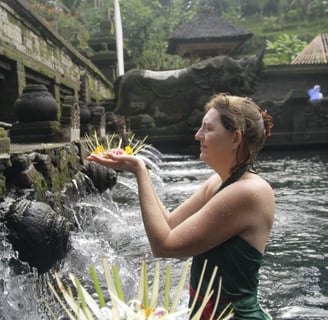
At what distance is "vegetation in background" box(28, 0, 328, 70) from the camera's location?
34.4 m

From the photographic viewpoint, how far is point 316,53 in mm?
26438

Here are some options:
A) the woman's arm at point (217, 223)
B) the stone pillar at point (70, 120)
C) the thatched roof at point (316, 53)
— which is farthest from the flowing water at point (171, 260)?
the thatched roof at point (316, 53)

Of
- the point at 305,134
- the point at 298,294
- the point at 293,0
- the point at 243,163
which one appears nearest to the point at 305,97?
the point at 305,134

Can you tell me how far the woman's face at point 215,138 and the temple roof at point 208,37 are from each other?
2579cm

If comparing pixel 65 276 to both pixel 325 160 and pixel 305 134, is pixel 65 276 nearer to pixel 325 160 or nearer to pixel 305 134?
pixel 325 160

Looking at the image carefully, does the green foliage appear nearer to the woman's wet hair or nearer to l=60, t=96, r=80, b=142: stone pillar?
l=60, t=96, r=80, b=142: stone pillar

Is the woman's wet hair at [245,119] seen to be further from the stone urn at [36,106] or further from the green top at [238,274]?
the stone urn at [36,106]

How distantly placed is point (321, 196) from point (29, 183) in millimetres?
5551

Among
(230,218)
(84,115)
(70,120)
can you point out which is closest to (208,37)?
(84,115)

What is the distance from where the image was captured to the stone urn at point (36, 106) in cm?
675

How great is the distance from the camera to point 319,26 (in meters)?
52.8

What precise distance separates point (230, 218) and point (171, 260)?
311cm

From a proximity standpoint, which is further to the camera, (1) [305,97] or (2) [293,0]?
(2) [293,0]

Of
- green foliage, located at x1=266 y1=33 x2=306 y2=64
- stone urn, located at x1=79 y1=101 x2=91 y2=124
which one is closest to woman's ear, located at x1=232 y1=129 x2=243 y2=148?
stone urn, located at x1=79 y1=101 x2=91 y2=124
